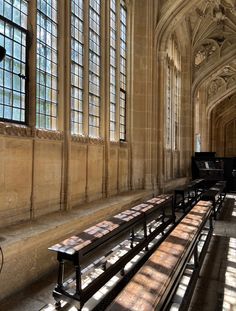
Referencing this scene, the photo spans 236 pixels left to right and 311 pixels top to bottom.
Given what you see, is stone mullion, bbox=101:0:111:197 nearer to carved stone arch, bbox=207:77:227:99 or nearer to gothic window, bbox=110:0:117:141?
gothic window, bbox=110:0:117:141

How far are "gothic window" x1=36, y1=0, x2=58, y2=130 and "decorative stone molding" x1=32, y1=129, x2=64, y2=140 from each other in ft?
0.47

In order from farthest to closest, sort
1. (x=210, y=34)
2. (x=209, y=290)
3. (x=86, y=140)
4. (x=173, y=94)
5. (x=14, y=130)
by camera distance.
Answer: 1. (x=210, y=34)
2. (x=173, y=94)
3. (x=86, y=140)
4. (x=14, y=130)
5. (x=209, y=290)

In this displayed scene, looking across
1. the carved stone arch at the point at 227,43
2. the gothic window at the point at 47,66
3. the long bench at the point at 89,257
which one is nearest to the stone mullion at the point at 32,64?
the gothic window at the point at 47,66

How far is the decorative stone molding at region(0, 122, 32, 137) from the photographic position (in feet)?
11.8

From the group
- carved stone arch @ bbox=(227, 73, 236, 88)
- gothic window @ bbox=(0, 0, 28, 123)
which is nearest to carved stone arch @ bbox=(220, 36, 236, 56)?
carved stone arch @ bbox=(227, 73, 236, 88)

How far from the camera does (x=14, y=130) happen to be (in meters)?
3.79

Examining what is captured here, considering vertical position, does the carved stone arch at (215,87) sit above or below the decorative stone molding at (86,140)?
above

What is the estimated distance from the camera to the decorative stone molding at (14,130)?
141 inches

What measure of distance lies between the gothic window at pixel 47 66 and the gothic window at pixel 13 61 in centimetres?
34

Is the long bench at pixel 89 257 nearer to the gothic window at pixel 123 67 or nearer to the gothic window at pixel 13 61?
the gothic window at pixel 13 61

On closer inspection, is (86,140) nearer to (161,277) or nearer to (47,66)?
(47,66)

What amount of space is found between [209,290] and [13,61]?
3.72 m

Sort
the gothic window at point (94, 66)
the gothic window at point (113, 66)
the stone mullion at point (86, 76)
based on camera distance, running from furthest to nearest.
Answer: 1. the gothic window at point (113, 66)
2. the gothic window at point (94, 66)
3. the stone mullion at point (86, 76)

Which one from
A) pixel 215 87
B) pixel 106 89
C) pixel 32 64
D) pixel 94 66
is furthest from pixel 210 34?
pixel 32 64
